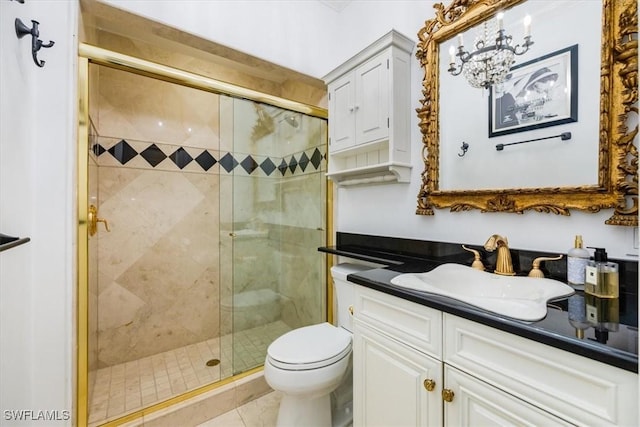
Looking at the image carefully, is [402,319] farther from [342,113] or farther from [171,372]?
[171,372]

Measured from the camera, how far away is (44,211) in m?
1.14

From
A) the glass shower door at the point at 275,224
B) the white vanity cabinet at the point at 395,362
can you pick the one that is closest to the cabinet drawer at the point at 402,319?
the white vanity cabinet at the point at 395,362

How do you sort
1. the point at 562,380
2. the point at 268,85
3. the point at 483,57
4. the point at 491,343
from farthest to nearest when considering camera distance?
the point at 268,85 < the point at 483,57 < the point at 491,343 < the point at 562,380

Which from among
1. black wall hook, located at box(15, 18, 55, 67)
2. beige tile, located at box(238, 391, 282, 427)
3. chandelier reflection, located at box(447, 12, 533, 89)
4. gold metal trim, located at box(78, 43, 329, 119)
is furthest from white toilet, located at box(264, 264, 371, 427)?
black wall hook, located at box(15, 18, 55, 67)

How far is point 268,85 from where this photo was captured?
2.60 metres

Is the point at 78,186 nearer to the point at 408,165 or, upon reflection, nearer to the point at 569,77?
the point at 408,165

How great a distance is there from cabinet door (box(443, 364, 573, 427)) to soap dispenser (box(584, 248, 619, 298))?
448 mm

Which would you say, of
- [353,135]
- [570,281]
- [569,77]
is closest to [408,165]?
[353,135]

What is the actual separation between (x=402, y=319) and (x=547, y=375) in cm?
39

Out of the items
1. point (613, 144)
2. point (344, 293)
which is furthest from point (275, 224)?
point (613, 144)

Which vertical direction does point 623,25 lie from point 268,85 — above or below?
below

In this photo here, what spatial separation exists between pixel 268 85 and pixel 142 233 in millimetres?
1660

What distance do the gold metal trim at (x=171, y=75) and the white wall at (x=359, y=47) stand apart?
0.75 ft

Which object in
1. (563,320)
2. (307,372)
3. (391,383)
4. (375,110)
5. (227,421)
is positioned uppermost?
(375,110)
